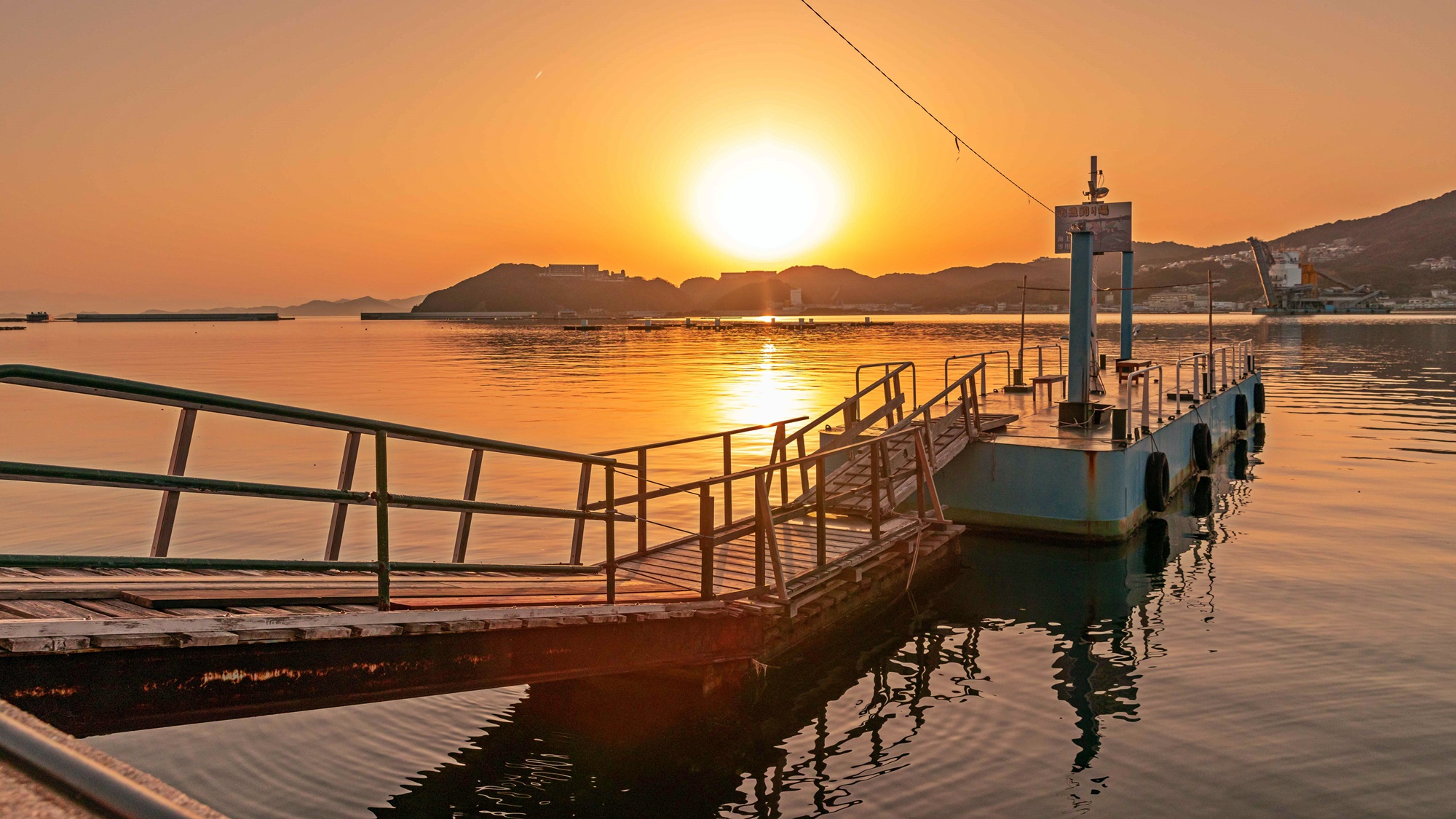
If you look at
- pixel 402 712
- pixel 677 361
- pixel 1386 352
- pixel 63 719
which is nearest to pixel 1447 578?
pixel 402 712

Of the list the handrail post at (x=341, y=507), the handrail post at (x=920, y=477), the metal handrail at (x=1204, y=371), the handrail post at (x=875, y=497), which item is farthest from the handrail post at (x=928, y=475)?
the metal handrail at (x=1204, y=371)

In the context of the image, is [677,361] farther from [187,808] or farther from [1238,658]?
[187,808]

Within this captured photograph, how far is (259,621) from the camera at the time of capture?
5402 millimetres

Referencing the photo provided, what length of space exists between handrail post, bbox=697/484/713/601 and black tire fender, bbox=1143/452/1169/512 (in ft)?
36.3

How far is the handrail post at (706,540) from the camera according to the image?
29.0 feet

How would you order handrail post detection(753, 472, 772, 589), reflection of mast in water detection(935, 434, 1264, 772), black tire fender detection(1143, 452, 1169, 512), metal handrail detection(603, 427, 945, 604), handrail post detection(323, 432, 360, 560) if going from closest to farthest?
handrail post detection(323, 432, 360, 560)
metal handrail detection(603, 427, 945, 604)
handrail post detection(753, 472, 772, 589)
reflection of mast in water detection(935, 434, 1264, 772)
black tire fender detection(1143, 452, 1169, 512)

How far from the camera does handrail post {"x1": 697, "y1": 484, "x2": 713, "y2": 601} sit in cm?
884

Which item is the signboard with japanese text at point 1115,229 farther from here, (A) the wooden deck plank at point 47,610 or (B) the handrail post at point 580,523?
(A) the wooden deck plank at point 47,610

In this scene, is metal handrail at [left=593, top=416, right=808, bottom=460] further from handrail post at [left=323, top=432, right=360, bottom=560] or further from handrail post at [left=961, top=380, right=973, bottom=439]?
handrail post at [left=961, top=380, right=973, bottom=439]

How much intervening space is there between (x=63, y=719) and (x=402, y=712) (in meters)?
5.15

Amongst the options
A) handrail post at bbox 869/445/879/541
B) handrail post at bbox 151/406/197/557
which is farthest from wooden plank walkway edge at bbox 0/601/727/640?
handrail post at bbox 869/445/879/541

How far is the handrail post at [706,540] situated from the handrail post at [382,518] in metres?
3.06

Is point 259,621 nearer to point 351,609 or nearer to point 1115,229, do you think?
point 351,609

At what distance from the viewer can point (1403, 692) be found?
9633mm
